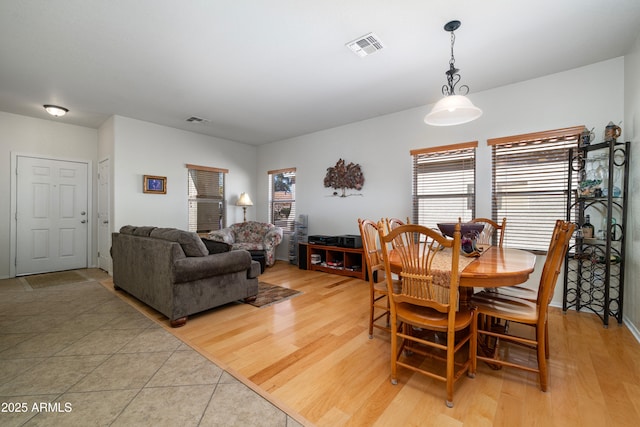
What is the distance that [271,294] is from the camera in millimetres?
3521

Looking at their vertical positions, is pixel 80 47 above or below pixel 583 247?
above

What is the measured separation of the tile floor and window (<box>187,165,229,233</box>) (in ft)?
8.98

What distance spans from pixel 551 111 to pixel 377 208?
2.40 m

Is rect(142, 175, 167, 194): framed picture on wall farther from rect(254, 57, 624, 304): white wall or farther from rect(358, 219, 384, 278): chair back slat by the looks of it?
rect(358, 219, 384, 278): chair back slat

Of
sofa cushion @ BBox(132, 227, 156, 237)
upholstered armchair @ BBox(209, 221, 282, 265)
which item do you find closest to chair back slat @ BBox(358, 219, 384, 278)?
sofa cushion @ BBox(132, 227, 156, 237)

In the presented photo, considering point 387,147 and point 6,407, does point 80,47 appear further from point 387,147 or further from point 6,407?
point 387,147

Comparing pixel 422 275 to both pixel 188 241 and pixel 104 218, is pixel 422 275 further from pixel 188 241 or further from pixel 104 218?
pixel 104 218

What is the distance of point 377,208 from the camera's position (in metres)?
4.51

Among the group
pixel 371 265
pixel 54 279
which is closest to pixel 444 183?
pixel 371 265

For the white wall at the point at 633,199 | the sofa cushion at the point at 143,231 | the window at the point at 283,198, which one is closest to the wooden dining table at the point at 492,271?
the white wall at the point at 633,199

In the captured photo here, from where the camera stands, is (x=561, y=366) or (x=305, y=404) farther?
(x=561, y=366)

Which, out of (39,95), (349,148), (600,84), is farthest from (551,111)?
(39,95)

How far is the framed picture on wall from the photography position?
15.3ft

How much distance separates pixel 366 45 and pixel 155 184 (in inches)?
159
